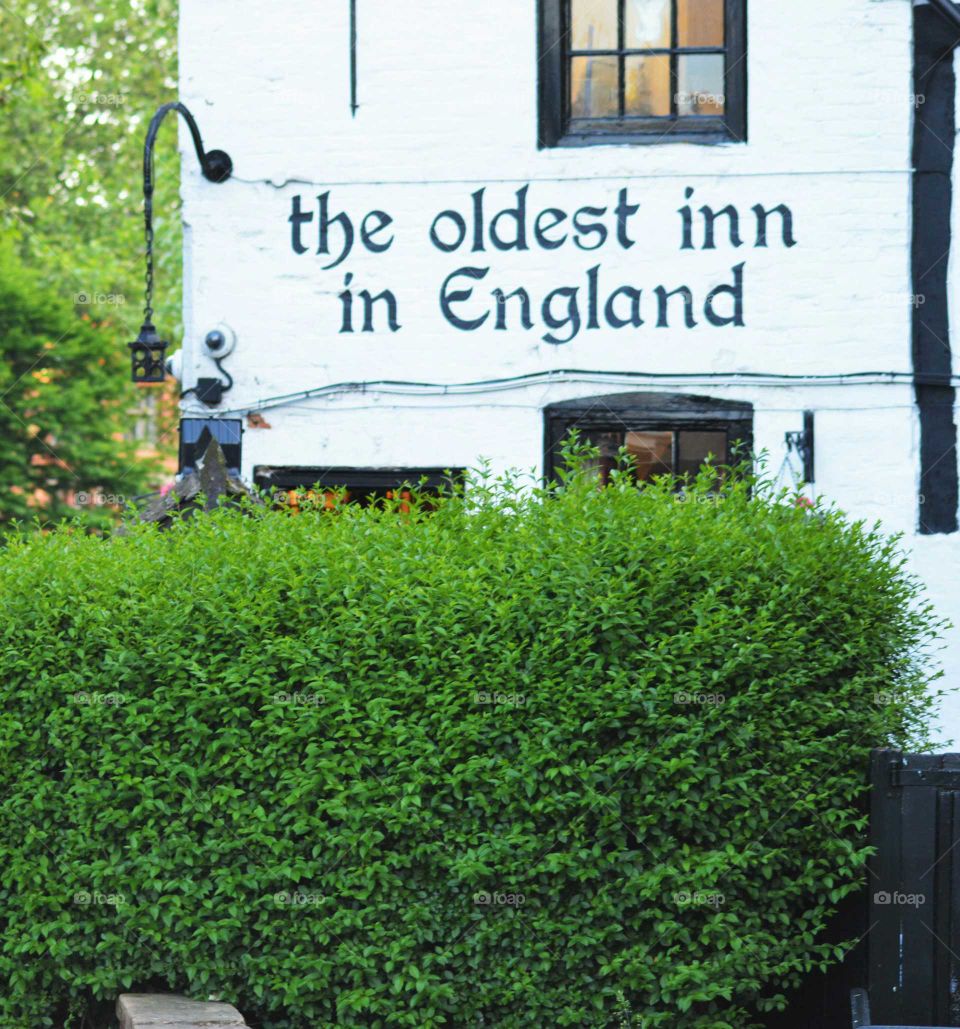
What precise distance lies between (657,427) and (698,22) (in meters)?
2.37

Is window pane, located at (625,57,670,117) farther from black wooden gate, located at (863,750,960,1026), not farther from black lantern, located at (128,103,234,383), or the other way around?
black wooden gate, located at (863,750,960,1026)

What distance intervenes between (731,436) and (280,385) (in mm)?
2636

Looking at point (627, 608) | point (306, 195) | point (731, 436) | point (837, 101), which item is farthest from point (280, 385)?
point (627, 608)

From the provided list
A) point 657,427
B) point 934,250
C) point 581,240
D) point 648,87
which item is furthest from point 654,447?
point 648,87

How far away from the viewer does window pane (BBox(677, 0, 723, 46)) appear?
819 centimetres

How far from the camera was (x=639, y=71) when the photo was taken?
8.24m

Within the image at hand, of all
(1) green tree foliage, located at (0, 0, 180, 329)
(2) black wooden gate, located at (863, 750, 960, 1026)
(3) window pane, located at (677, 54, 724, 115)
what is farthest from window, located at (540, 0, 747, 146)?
(1) green tree foliage, located at (0, 0, 180, 329)

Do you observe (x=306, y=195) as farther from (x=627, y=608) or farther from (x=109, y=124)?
(x=109, y=124)

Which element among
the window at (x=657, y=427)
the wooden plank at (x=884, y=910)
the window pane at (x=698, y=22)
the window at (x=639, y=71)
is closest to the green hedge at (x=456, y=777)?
the wooden plank at (x=884, y=910)

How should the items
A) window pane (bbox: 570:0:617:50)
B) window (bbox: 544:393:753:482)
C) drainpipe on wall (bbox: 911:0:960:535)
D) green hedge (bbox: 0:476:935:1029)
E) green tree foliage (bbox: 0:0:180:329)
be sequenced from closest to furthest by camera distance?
green hedge (bbox: 0:476:935:1029) → drainpipe on wall (bbox: 911:0:960:535) → window (bbox: 544:393:753:482) → window pane (bbox: 570:0:617:50) → green tree foliage (bbox: 0:0:180:329)

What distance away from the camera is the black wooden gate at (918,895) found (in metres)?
4.70

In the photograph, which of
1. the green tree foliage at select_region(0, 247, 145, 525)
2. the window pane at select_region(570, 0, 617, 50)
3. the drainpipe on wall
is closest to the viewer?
the drainpipe on wall

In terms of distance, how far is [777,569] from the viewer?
4.79 m

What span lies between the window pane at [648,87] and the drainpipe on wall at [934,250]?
1.41 meters
